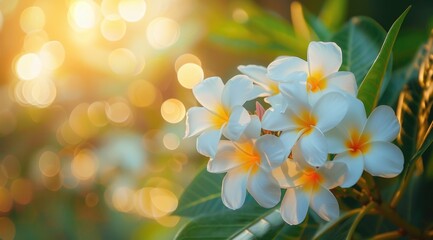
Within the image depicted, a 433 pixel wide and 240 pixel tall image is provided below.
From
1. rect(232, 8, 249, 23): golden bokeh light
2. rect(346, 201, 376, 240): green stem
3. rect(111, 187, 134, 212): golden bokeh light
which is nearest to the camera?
rect(346, 201, 376, 240): green stem

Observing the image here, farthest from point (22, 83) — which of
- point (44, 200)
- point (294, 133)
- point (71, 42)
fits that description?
point (294, 133)

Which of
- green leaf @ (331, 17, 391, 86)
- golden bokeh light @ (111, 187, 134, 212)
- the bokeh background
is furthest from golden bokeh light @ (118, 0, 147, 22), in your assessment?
green leaf @ (331, 17, 391, 86)

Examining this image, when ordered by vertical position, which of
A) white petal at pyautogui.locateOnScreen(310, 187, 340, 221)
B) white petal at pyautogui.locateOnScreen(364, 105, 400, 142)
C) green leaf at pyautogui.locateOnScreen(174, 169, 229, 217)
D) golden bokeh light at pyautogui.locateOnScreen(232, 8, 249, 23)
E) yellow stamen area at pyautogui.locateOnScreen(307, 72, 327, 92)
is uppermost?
golden bokeh light at pyautogui.locateOnScreen(232, 8, 249, 23)

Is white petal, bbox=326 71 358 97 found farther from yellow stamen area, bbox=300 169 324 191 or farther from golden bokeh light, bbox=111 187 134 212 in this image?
golden bokeh light, bbox=111 187 134 212

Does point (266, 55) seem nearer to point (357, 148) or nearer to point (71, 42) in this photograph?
point (71, 42)

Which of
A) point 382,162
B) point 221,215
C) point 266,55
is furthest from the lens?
point 266,55

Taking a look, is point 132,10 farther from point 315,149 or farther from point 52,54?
point 315,149

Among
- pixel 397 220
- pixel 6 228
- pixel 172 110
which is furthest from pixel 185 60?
pixel 397 220
